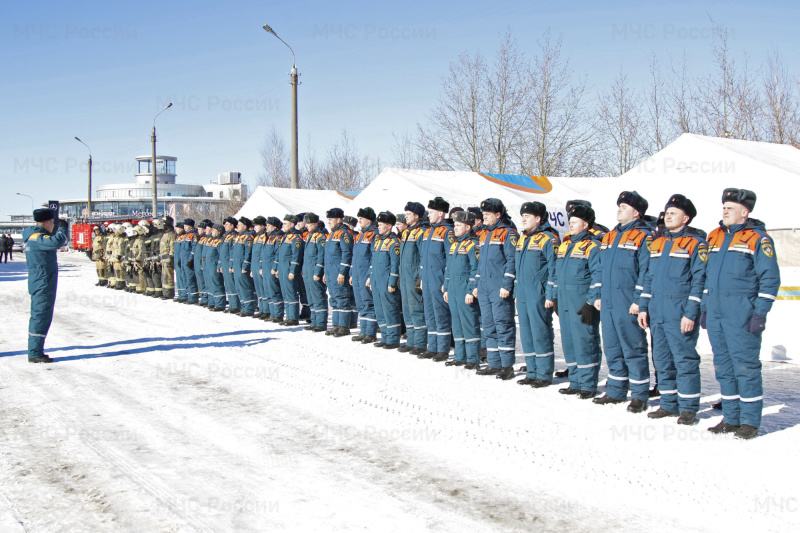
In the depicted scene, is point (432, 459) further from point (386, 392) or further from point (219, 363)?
point (219, 363)

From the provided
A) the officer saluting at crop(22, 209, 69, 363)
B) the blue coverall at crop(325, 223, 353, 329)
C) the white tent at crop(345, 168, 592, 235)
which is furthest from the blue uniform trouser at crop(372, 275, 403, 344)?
the white tent at crop(345, 168, 592, 235)

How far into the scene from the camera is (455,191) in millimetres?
16156

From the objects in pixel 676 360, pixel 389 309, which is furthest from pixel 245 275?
pixel 676 360

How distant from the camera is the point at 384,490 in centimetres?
446

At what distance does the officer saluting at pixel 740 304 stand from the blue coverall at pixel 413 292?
4.44 m

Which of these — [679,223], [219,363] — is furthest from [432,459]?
[219,363]

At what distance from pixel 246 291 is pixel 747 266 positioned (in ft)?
34.0

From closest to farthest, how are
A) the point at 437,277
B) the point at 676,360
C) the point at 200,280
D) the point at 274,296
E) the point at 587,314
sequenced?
1. the point at 676,360
2. the point at 587,314
3. the point at 437,277
4. the point at 274,296
5. the point at 200,280

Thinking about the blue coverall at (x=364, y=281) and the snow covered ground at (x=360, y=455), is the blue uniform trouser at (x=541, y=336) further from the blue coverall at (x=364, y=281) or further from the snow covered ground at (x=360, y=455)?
the blue coverall at (x=364, y=281)

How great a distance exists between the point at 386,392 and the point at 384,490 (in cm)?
267

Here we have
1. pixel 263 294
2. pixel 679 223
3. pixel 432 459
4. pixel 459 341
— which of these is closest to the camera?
pixel 432 459

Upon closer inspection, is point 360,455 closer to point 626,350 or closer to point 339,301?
point 626,350

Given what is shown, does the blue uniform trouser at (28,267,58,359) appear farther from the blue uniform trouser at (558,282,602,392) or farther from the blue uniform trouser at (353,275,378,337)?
the blue uniform trouser at (558,282,602,392)

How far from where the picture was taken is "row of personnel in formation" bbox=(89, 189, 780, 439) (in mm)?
5527
